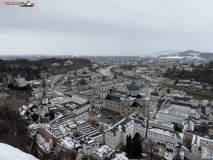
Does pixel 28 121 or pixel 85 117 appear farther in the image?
pixel 85 117

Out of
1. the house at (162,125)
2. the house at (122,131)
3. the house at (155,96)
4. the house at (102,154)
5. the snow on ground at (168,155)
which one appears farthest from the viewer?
the house at (155,96)

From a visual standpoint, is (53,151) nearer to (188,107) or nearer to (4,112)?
(4,112)

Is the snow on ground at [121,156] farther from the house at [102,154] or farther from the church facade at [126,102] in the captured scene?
the church facade at [126,102]

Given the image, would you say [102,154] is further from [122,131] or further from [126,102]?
[126,102]

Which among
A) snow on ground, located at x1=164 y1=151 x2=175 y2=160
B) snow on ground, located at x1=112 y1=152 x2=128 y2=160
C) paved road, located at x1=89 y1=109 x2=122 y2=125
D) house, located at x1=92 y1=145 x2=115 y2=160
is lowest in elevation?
snow on ground, located at x1=164 y1=151 x2=175 y2=160

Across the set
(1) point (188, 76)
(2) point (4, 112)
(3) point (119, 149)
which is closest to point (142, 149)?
(3) point (119, 149)

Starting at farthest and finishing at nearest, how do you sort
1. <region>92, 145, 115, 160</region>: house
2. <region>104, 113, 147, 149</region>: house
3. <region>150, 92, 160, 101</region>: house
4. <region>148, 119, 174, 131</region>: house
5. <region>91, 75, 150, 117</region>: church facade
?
<region>150, 92, 160, 101</region>: house → <region>91, 75, 150, 117</region>: church facade → <region>148, 119, 174, 131</region>: house → <region>104, 113, 147, 149</region>: house → <region>92, 145, 115, 160</region>: house

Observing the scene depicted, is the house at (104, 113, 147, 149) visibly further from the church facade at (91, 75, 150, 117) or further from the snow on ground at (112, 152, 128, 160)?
the church facade at (91, 75, 150, 117)

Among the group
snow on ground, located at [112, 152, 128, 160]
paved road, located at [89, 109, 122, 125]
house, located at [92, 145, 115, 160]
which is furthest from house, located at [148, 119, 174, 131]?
house, located at [92, 145, 115, 160]

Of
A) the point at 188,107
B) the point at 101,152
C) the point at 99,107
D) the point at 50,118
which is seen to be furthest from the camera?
the point at 99,107

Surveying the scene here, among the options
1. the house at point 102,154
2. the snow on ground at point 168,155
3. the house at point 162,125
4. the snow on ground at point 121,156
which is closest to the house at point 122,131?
the house at point 162,125

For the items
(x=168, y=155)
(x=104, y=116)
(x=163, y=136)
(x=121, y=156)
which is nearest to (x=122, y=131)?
(x=121, y=156)
